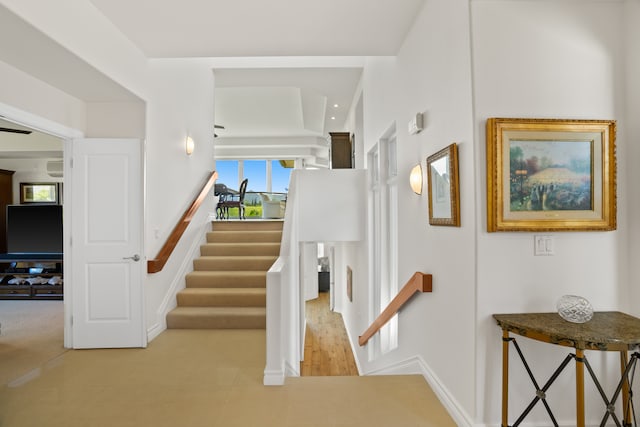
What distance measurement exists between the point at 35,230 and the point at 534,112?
25.2 ft

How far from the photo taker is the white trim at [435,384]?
2.00 metres

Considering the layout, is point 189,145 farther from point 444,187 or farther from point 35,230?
point 35,230

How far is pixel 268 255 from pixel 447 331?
3.17m

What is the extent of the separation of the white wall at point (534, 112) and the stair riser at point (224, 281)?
2.96 meters

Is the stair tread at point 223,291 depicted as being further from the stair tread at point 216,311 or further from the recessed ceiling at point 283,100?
the recessed ceiling at point 283,100

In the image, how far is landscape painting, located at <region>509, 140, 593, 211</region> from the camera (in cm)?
186

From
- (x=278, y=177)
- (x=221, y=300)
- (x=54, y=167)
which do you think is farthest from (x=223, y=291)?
(x=278, y=177)

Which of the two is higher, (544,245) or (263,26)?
(263,26)

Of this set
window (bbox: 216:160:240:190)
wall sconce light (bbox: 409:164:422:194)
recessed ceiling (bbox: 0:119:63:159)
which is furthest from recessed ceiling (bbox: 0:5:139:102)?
window (bbox: 216:160:240:190)

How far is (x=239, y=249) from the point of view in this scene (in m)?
4.98

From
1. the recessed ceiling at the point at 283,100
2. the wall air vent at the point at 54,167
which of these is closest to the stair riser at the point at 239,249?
the recessed ceiling at the point at 283,100

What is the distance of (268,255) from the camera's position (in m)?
4.96

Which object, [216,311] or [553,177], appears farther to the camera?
[216,311]

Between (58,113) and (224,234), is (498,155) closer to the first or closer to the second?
(58,113)
